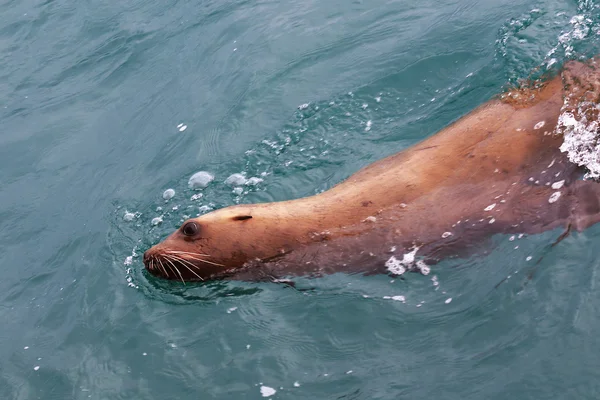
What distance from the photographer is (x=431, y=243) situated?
6.10 metres

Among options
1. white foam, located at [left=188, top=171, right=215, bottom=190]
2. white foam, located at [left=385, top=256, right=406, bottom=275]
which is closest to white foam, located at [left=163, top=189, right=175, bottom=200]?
white foam, located at [left=188, top=171, right=215, bottom=190]

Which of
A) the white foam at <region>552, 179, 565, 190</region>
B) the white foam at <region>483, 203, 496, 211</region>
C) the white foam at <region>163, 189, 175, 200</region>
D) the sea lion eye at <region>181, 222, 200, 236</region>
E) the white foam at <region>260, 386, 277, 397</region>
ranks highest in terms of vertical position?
the sea lion eye at <region>181, 222, 200, 236</region>

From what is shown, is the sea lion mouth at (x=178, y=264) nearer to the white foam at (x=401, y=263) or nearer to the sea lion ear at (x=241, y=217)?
the sea lion ear at (x=241, y=217)

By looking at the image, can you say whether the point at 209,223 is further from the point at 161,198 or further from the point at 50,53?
the point at 50,53

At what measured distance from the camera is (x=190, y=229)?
6.36m

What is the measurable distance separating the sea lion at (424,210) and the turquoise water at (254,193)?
220 millimetres

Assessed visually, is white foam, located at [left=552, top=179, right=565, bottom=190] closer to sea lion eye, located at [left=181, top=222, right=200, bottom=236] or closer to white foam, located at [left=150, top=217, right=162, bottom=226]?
sea lion eye, located at [left=181, top=222, right=200, bottom=236]

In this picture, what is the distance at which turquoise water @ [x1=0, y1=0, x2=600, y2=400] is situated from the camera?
5.42 meters

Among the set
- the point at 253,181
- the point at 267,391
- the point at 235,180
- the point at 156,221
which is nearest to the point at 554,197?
the point at 267,391

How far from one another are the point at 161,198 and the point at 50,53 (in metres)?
5.63

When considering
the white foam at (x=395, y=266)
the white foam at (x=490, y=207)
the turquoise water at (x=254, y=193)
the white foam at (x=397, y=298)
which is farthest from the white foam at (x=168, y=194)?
the white foam at (x=490, y=207)

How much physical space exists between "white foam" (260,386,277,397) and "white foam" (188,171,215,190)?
3.21m

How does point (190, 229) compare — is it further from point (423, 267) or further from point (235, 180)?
point (423, 267)

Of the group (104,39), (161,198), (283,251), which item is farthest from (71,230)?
(104,39)
